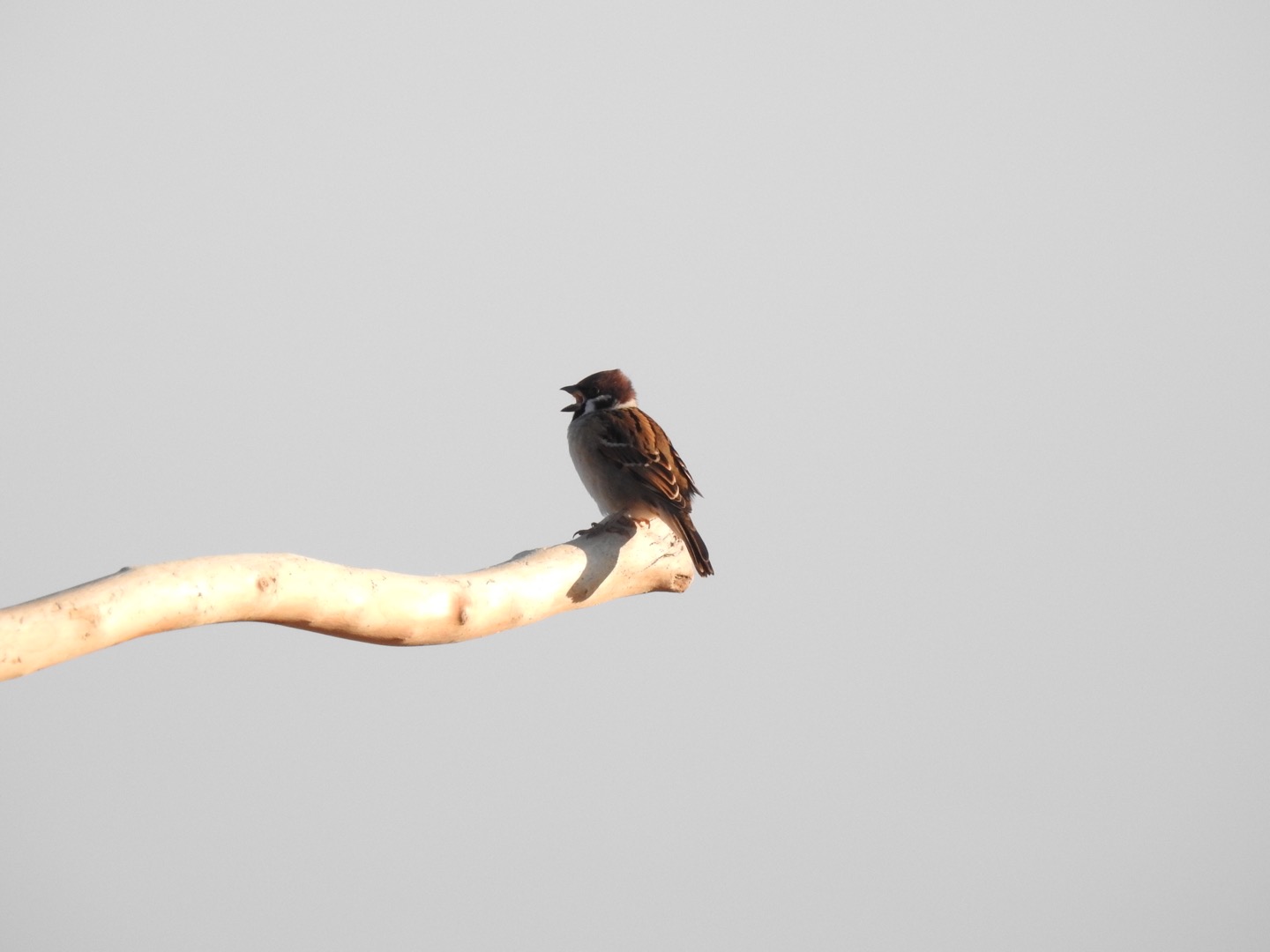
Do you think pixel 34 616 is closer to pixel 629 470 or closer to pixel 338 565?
pixel 338 565

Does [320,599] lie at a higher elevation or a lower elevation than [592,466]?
lower

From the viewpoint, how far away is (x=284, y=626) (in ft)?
17.3

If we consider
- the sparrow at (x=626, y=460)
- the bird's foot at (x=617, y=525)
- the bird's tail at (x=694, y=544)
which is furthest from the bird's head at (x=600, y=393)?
the bird's tail at (x=694, y=544)

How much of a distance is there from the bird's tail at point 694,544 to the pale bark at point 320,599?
0.25 meters

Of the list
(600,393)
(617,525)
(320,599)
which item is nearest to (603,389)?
(600,393)

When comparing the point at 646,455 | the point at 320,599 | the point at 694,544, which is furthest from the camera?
the point at 646,455

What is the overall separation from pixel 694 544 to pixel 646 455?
27.8 inches

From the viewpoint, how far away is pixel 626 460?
310 inches

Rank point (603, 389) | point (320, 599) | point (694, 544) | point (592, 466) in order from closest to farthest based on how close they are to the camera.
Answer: point (320, 599), point (694, 544), point (592, 466), point (603, 389)

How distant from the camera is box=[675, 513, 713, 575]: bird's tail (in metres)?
7.25

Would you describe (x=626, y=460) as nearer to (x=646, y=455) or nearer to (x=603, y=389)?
(x=646, y=455)

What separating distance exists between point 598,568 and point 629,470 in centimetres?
101

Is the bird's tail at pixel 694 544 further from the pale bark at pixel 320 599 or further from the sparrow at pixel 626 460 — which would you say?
the pale bark at pixel 320 599

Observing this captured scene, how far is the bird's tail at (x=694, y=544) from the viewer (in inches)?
286
